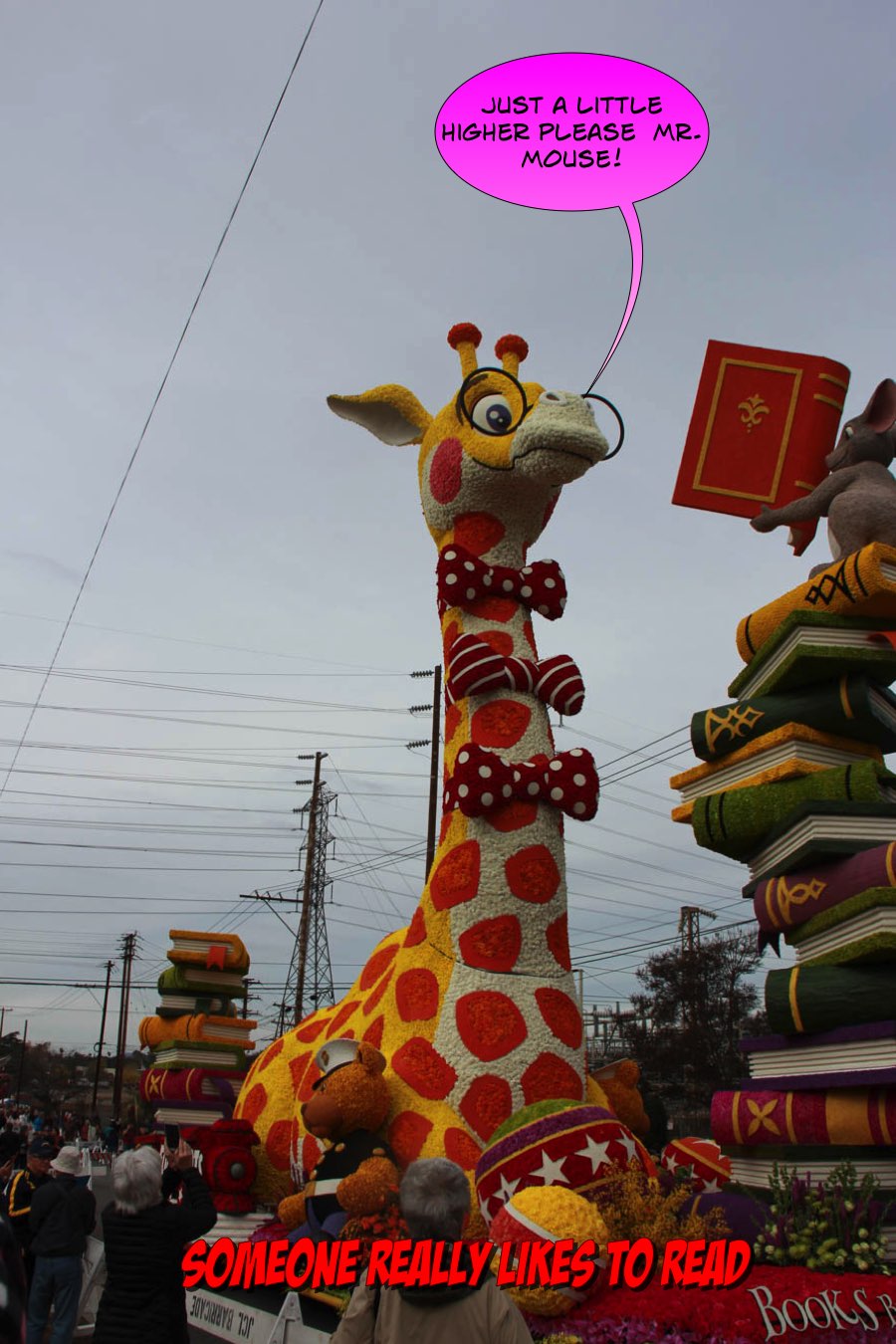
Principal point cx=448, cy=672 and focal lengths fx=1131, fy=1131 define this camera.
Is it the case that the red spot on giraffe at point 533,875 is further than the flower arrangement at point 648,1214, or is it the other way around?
the red spot on giraffe at point 533,875

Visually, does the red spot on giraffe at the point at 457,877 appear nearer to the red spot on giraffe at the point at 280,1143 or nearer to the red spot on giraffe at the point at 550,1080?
the red spot on giraffe at the point at 550,1080

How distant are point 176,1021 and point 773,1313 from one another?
10.5 metres

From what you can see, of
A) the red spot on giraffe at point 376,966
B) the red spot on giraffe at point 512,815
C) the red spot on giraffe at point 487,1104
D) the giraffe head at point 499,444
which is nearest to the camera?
the red spot on giraffe at point 487,1104

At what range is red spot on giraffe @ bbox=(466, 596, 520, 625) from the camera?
31.0 feet

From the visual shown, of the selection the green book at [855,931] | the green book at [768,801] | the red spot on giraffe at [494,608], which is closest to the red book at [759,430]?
the red spot on giraffe at [494,608]

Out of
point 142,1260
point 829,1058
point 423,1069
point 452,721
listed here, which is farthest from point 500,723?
point 142,1260

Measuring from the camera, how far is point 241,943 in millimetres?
14938

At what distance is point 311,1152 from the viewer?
8430 millimetres

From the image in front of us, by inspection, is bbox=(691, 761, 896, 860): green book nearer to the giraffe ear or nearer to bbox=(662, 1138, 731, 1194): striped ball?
bbox=(662, 1138, 731, 1194): striped ball

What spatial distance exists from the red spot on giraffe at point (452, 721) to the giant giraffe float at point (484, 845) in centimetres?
2

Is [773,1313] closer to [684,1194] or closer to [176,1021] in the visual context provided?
[684,1194]

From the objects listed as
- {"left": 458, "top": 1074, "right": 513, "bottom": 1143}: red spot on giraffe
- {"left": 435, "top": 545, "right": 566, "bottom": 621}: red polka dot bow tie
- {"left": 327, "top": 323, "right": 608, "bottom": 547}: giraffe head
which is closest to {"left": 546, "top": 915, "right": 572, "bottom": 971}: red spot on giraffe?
{"left": 458, "top": 1074, "right": 513, "bottom": 1143}: red spot on giraffe

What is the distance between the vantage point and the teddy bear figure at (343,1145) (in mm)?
7057

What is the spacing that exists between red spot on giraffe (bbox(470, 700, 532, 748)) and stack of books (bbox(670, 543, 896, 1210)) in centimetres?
136
